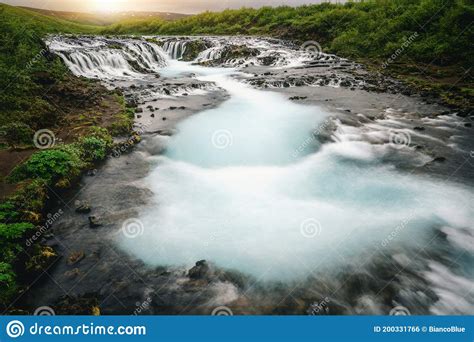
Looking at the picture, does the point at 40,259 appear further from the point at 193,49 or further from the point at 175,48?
the point at 175,48

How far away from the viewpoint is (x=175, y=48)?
30062mm

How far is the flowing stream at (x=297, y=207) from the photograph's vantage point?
5.70 m

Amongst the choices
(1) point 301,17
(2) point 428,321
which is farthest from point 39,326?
(1) point 301,17

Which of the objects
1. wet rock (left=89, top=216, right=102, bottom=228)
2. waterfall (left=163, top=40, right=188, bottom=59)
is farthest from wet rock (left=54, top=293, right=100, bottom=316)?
waterfall (left=163, top=40, right=188, bottom=59)

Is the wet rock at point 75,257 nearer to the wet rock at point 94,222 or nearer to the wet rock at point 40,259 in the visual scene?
the wet rock at point 40,259

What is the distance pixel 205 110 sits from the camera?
14000mm

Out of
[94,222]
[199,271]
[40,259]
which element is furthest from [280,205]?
[40,259]

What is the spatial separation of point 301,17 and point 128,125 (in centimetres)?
3489

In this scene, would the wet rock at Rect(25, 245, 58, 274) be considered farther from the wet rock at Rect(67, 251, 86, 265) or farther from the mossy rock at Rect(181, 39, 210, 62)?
the mossy rock at Rect(181, 39, 210, 62)

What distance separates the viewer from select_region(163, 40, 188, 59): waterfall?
29891mm

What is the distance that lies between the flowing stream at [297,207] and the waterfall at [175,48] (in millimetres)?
19571

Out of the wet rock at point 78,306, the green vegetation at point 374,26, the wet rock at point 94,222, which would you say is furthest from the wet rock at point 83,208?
the green vegetation at point 374,26

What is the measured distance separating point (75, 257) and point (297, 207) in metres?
4.55

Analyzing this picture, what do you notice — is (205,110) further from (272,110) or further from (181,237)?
(181,237)
